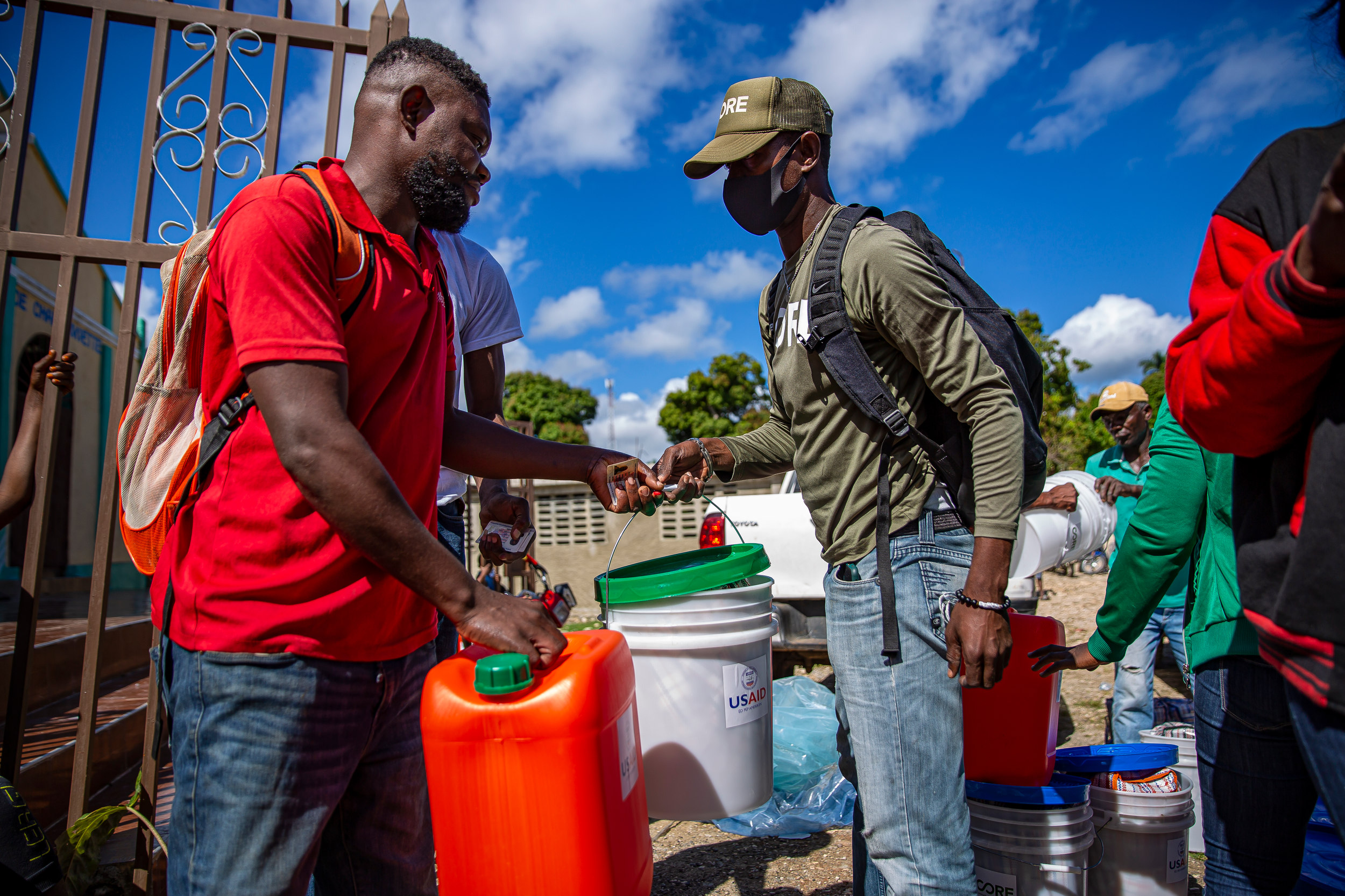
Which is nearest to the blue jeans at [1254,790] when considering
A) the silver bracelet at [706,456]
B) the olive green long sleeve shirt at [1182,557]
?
the olive green long sleeve shirt at [1182,557]

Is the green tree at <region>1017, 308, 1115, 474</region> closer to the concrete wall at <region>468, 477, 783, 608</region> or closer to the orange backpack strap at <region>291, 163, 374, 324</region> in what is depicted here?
the concrete wall at <region>468, 477, 783, 608</region>

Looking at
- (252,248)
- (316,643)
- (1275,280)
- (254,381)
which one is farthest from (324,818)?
(1275,280)

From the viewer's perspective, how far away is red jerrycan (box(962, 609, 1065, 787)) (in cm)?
204

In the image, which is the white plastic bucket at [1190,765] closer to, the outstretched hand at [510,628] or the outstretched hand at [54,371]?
the outstretched hand at [510,628]

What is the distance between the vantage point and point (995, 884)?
6.56 feet

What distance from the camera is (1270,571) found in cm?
98

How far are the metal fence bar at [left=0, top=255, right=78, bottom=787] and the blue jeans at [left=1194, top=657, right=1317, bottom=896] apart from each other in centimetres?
321

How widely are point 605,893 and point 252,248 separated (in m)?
1.25

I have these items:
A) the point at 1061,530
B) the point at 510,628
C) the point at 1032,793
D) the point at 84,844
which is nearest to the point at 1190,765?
the point at 1032,793

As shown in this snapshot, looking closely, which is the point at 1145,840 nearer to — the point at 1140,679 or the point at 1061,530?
the point at 1140,679

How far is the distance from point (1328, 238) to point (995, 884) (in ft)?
6.06

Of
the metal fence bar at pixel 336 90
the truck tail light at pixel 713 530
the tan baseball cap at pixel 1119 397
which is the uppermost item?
the metal fence bar at pixel 336 90

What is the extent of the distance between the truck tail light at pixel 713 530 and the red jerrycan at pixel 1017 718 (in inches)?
126

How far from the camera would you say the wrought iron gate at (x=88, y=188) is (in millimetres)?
2283
